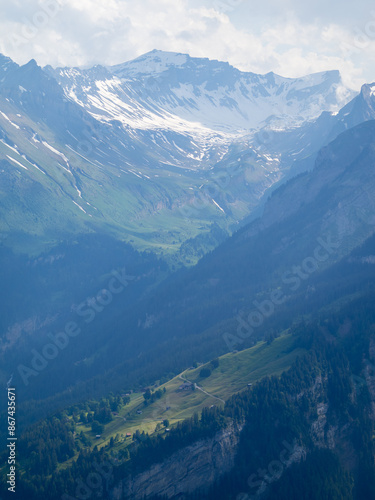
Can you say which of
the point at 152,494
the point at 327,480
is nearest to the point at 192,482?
the point at 152,494

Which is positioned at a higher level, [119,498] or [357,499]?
[119,498]

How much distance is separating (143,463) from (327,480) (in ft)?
203

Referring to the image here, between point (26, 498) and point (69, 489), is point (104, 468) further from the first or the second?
point (26, 498)

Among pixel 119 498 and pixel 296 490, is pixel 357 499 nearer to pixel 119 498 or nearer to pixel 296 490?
pixel 296 490

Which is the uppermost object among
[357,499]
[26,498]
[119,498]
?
[26,498]

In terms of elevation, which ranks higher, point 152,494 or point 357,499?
point 152,494

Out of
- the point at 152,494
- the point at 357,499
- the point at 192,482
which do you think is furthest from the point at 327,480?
the point at 152,494

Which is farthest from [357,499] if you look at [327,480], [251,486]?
[251,486]

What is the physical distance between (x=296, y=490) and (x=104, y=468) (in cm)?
6385

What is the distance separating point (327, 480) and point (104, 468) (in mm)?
74766

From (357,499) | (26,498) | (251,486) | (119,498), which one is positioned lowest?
(357,499)

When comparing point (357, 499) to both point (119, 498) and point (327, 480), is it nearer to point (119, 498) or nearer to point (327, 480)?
point (327, 480)

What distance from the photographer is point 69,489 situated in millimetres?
194625

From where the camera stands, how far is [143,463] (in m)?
199
